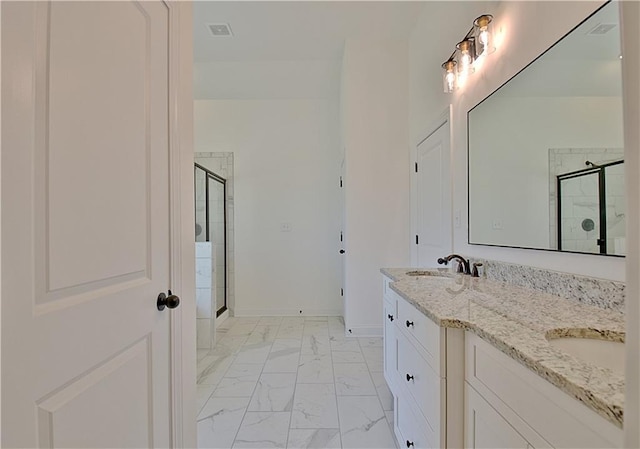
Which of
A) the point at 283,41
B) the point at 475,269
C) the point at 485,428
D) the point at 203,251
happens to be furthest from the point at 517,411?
the point at 283,41

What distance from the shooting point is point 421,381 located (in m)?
1.21

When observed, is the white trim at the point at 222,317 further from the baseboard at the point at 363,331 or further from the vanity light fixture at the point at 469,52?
the vanity light fixture at the point at 469,52

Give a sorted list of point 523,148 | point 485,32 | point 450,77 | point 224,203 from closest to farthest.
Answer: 1. point 523,148
2. point 485,32
3. point 450,77
4. point 224,203

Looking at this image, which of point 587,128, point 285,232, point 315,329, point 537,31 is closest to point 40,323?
point 587,128

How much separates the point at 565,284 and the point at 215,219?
361 centimetres

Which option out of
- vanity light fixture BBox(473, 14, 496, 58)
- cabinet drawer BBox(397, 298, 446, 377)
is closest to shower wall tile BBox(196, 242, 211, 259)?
cabinet drawer BBox(397, 298, 446, 377)

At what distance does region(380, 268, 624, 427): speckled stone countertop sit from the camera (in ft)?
1.84

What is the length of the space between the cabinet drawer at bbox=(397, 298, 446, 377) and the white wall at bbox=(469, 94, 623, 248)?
0.65 metres

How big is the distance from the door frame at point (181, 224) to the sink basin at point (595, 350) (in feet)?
3.82

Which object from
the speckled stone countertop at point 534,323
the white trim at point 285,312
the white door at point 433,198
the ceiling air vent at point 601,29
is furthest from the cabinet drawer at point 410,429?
the white trim at point 285,312

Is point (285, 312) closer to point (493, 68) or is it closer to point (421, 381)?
point (421, 381)

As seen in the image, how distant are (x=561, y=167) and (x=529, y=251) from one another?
1.32 feet

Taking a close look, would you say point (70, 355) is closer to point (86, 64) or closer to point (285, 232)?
point (86, 64)

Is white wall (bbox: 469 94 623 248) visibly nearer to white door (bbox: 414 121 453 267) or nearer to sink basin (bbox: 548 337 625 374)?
white door (bbox: 414 121 453 267)
